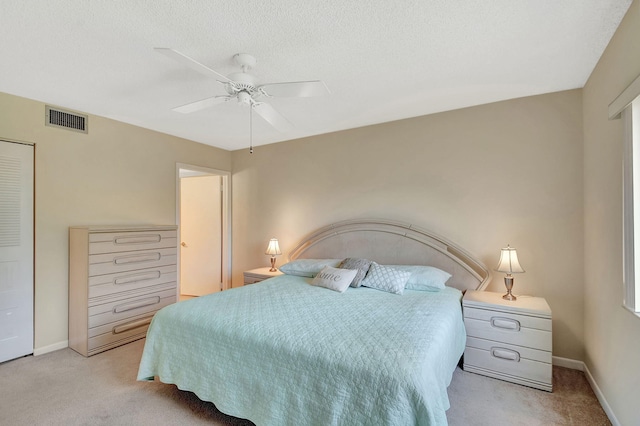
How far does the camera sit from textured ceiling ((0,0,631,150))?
1591 mm

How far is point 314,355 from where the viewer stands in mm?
1519

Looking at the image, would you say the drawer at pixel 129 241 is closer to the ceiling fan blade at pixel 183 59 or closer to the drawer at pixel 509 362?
→ the ceiling fan blade at pixel 183 59

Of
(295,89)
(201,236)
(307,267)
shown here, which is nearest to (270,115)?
(295,89)

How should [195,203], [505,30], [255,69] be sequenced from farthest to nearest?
[195,203], [255,69], [505,30]

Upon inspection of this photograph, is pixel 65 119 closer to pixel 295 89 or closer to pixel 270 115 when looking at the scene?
pixel 270 115

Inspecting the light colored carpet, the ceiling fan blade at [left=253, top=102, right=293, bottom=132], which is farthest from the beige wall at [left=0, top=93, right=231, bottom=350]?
the ceiling fan blade at [left=253, top=102, right=293, bottom=132]

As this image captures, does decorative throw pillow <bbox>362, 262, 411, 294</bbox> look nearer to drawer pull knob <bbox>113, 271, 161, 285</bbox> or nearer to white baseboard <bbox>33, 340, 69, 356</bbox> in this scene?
drawer pull knob <bbox>113, 271, 161, 285</bbox>

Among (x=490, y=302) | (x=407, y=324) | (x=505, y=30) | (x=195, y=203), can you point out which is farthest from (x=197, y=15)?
(x=195, y=203)

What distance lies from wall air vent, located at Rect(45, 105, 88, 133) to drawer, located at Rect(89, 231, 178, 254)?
1.16 meters

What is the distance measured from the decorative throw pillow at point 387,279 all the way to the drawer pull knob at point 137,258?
238cm

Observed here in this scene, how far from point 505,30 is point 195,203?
4.57m

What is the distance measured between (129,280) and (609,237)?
13.6 feet

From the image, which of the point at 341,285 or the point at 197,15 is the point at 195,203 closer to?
the point at 341,285

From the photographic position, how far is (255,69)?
85.3 inches
